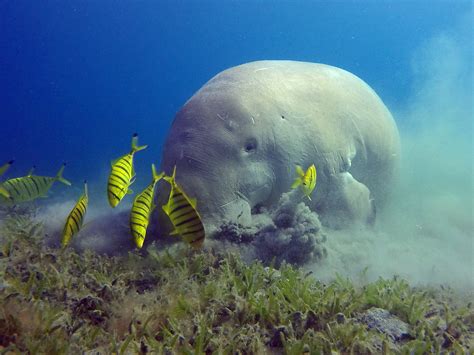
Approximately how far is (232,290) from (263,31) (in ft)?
379

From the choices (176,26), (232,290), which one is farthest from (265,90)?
(176,26)

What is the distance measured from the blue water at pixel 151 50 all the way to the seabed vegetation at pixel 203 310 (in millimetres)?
69022

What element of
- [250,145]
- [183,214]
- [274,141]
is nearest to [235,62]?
[274,141]

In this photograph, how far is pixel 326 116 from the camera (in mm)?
6695

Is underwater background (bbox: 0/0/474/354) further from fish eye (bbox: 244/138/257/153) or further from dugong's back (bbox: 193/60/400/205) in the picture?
fish eye (bbox: 244/138/257/153)

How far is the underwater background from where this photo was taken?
503 cm

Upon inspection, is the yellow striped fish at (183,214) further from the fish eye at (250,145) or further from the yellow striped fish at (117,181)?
the fish eye at (250,145)

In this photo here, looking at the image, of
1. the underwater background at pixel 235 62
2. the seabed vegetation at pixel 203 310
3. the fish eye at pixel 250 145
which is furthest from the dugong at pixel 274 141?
the seabed vegetation at pixel 203 310

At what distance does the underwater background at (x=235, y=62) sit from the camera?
5.03 m

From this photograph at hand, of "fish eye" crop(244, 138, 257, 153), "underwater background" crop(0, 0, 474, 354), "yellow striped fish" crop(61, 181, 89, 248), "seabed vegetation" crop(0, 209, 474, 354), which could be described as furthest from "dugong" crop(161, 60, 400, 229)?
"yellow striped fish" crop(61, 181, 89, 248)

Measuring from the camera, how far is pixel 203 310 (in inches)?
136

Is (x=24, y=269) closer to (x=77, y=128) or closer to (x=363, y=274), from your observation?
(x=363, y=274)

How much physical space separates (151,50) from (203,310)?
342ft

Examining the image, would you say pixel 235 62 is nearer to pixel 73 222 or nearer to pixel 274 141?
pixel 274 141
